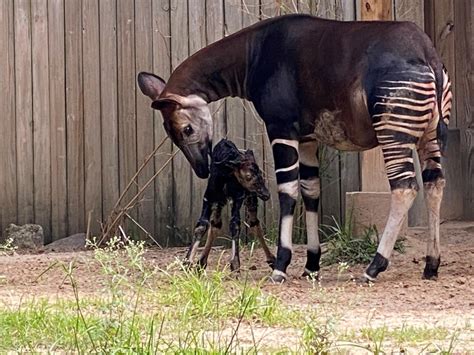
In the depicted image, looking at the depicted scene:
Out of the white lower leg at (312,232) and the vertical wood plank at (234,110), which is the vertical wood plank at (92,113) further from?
the white lower leg at (312,232)

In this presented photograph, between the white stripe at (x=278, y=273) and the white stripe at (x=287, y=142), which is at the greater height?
the white stripe at (x=287, y=142)

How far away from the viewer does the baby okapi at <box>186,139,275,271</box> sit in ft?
19.9

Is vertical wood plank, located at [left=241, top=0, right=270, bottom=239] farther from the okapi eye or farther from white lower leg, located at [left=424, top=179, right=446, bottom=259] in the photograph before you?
white lower leg, located at [left=424, top=179, right=446, bottom=259]

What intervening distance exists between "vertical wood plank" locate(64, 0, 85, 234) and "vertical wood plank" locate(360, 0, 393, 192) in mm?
2358

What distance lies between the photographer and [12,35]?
8.08 m

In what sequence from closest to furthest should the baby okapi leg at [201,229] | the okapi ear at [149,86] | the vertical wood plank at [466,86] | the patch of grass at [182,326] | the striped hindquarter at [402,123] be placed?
the patch of grass at [182,326] → the striped hindquarter at [402,123] → the baby okapi leg at [201,229] → the okapi ear at [149,86] → the vertical wood plank at [466,86]

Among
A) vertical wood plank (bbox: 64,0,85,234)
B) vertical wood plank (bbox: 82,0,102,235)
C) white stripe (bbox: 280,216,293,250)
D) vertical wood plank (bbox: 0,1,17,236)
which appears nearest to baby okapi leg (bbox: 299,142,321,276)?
white stripe (bbox: 280,216,293,250)

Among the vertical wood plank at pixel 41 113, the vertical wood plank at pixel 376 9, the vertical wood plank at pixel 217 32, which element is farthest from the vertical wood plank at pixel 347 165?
the vertical wood plank at pixel 41 113

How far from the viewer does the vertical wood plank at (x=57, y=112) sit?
8062 mm

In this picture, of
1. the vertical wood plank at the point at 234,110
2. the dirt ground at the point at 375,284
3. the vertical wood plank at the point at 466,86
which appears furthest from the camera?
the vertical wood plank at the point at 466,86

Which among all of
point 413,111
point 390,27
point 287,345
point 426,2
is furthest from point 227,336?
point 426,2

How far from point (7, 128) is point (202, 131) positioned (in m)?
2.32

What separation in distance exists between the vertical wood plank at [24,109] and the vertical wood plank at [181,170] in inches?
46.9

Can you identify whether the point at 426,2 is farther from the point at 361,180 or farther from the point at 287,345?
the point at 287,345
